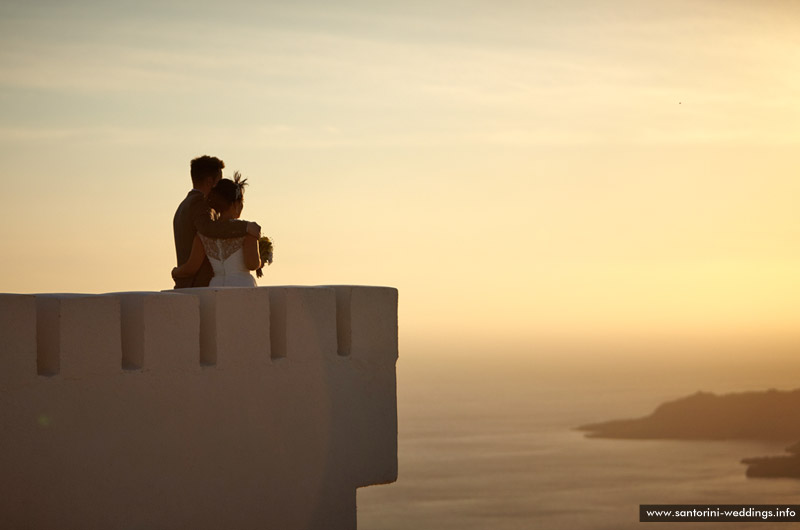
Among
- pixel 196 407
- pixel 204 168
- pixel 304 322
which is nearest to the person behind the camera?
pixel 196 407

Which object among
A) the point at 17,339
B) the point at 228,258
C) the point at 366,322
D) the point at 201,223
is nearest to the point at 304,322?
the point at 366,322

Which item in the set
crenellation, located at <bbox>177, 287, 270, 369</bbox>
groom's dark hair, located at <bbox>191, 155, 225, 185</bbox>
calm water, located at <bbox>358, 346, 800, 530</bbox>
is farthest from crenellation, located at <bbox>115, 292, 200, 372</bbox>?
calm water, located at <bbox>358, 346, 800, 530</bbox>

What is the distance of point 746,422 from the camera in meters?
169

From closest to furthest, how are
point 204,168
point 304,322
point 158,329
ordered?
point 158,329
point 304,322
point 204,168

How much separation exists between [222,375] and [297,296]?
2.49 feet

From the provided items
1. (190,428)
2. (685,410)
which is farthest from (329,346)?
(685,410)

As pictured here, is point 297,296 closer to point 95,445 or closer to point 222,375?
point 222,375

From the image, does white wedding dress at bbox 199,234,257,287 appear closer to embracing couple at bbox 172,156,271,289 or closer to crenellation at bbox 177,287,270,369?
embracing couple at bbox 172,156,271,289

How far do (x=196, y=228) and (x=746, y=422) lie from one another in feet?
560

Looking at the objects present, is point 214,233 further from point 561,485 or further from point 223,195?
point 561,485

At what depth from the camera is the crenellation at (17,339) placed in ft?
21.6

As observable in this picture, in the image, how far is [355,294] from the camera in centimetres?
836

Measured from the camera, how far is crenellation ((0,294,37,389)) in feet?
21.6

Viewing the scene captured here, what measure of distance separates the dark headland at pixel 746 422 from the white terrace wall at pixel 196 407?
140 meters
